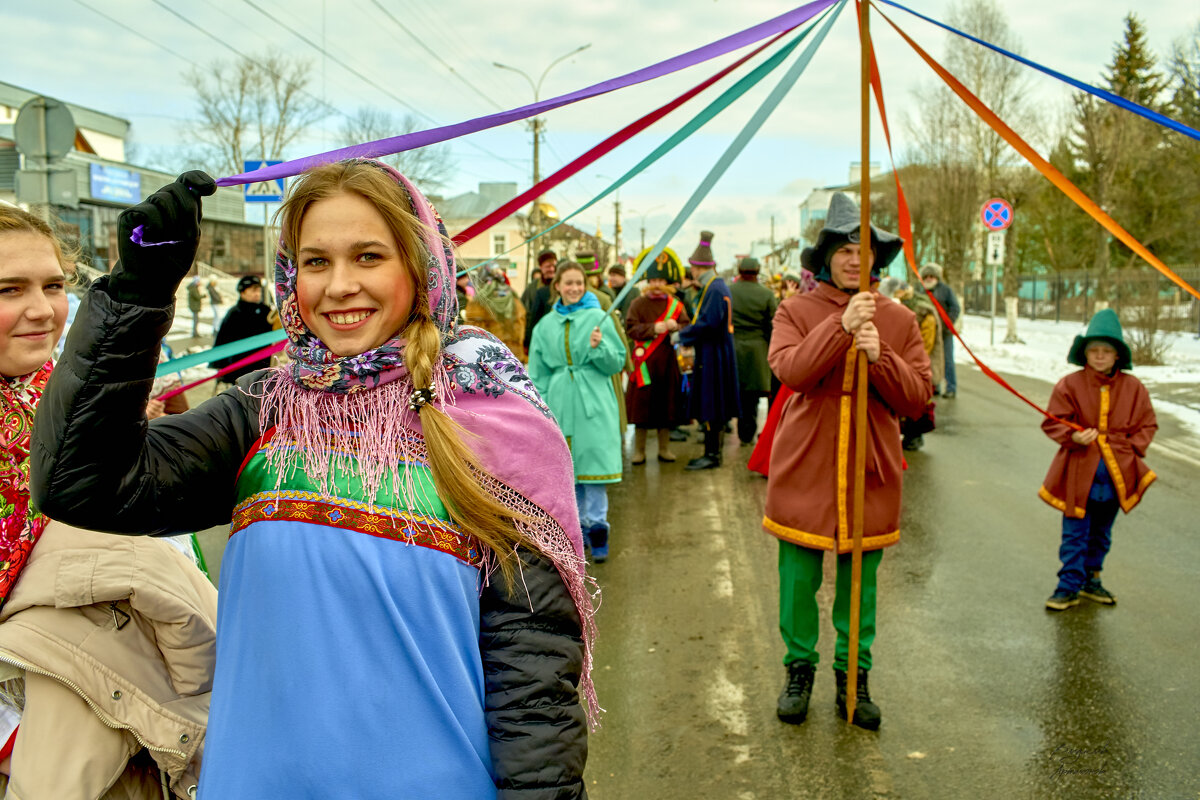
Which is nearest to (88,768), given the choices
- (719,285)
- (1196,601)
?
(1196,601)

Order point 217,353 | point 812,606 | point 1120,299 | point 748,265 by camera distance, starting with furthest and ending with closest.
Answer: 1. point 1120,299
2. point 748,265
3. point 812,606
4. point 217,353

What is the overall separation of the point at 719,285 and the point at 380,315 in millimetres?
8214

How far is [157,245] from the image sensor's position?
1447 mm

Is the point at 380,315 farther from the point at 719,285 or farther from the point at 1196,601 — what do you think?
the point at 719,285

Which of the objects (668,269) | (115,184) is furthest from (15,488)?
(115,184)

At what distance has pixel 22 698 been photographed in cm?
187

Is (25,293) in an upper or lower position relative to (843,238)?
lower

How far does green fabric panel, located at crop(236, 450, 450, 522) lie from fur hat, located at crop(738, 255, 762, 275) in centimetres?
879

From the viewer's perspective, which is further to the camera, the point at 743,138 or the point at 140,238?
the point at 743,138

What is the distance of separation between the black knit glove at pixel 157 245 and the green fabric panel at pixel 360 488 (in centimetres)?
37

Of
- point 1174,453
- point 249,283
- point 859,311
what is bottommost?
point 1174,453

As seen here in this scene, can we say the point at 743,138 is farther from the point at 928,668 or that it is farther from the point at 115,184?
the point at 115,184

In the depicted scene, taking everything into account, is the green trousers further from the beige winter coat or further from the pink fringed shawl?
the beige winter coat

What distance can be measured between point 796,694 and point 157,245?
11.2ft
